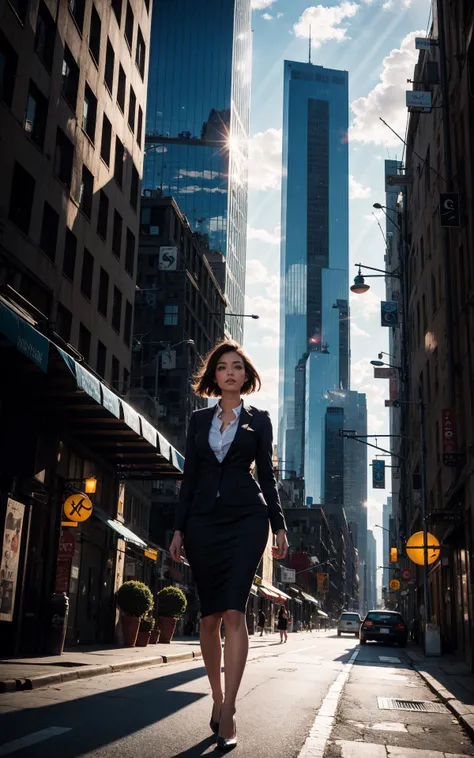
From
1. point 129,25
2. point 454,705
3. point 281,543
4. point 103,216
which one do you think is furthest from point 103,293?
point 281,543

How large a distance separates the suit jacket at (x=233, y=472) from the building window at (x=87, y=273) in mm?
20140

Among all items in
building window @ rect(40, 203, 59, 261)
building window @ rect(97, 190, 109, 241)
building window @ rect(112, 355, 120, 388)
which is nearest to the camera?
building window @ rect(40, 203, 59, 261)

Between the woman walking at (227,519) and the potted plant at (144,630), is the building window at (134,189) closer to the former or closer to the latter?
the potted plant at (144,630)

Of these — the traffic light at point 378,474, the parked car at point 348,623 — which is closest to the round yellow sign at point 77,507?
the parked car at point 348,623

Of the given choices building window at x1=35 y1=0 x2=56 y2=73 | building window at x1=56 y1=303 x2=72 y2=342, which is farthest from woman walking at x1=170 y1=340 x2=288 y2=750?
building window at x1=35 y1=0 x2=56 y2=73

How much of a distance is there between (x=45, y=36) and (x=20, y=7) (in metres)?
2.09

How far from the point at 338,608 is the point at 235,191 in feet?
334

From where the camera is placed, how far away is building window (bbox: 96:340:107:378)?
26.6 meters

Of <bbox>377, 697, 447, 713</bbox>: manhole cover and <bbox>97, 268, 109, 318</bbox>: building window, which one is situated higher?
<bbox>97, 268, 109, 318</bbox>: building window

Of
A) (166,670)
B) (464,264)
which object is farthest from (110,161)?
(166,670)

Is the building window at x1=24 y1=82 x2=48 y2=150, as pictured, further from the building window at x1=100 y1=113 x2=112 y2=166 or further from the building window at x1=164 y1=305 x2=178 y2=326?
the building window at x1=164 y1=305 x2=178 y2=326

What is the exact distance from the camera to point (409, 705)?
29.7 feet

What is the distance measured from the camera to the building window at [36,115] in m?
20.6

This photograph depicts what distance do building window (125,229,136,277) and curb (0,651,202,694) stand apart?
54.7ft
